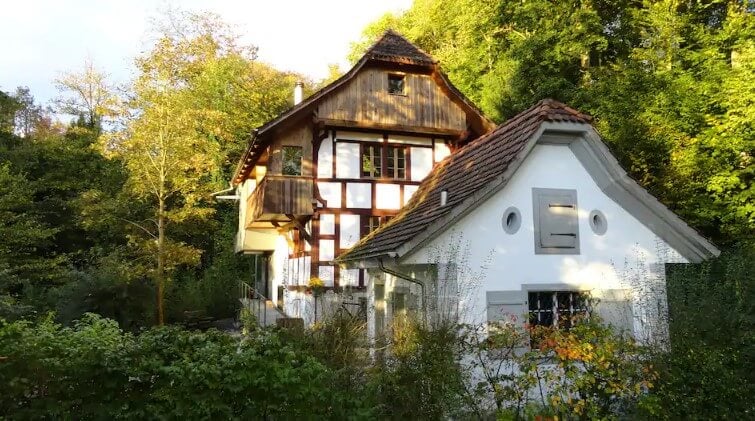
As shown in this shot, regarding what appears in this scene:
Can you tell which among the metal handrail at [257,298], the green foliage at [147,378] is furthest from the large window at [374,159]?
the green foliage at [147,378]

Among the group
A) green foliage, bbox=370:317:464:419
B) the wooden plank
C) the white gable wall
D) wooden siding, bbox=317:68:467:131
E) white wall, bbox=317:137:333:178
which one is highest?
wooden siding, bbox=317:68:467:131

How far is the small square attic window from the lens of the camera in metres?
9.61

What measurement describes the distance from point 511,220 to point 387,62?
9456 mm

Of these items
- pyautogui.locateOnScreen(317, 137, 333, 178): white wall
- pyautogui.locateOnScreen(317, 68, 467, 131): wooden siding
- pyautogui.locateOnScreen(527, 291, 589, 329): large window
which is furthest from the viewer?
pyautogui.locateOnScreen(317, 137, 333, 178): white wall

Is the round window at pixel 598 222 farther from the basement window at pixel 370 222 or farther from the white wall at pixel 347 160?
the white wall at pixel 347 160

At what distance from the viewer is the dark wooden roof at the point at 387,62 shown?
16656 mm

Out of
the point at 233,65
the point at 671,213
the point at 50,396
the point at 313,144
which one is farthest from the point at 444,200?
the point at 233,65

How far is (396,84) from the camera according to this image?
60.4 ft

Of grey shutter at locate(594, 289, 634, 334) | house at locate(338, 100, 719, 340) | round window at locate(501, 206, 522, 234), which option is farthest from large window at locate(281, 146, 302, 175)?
grey shutter at locate(594, 289, 634, 334)

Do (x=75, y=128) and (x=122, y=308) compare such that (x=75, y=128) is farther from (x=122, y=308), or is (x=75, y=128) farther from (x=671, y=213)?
(x=671, y=213)

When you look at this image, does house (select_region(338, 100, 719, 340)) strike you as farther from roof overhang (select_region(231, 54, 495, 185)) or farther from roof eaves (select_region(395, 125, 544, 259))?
roof overhang (select_region(231, 54, 495, 185))

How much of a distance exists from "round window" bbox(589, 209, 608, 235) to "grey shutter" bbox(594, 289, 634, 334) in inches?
40.7

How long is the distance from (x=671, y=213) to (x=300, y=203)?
993cm

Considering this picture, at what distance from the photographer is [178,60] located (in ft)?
107
